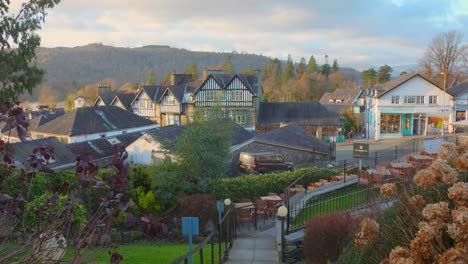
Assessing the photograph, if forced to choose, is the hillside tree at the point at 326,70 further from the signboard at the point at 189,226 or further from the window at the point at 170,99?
the signboard at the point at 189,226

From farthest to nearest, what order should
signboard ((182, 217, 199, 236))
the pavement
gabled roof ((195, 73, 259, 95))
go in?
gabled roof ((195, 73, 259, 95)) < the pavement < signboard ((182, 217, 199, 236))

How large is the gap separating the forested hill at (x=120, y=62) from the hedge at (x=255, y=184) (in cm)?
12003

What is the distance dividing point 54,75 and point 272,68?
83.6 metres

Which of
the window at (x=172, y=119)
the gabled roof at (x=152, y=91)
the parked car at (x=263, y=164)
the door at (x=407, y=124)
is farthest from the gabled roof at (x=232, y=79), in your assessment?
the parked car at (x=263, y=164)

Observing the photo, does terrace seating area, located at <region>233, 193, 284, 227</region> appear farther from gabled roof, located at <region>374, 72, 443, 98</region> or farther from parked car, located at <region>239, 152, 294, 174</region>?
gabled roof, located at <region>374, 72, 443, 98</region>

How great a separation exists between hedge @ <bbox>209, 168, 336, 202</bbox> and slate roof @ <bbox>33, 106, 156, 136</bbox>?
73.7 feet

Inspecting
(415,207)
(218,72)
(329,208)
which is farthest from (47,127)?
(415,207)

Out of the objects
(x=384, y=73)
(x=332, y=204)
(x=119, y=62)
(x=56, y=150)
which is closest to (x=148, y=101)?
(x=56, y=150)

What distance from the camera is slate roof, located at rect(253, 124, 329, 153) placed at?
28.4 m

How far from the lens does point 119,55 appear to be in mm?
174875

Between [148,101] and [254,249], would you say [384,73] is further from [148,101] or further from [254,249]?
[254,249]

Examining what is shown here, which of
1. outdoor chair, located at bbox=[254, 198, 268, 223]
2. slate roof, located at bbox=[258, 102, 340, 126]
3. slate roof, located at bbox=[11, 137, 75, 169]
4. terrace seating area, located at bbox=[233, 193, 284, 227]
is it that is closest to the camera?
terrace seating area, located at bbox=[233, 193, 284, 227]

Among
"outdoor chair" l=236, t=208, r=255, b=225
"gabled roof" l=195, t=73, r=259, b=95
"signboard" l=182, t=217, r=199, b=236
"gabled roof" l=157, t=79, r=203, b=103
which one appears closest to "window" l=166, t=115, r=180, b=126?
"gabled roof" l=157, t=79, r=203, b=103

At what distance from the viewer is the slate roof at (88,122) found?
119 feet
